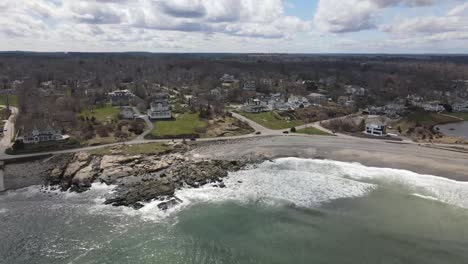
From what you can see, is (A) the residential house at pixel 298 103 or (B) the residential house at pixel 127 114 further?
(A) the residential house at pixel 298 103

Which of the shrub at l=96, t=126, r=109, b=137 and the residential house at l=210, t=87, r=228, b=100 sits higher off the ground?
the residential house at l=210, t=87, r=228, b=100

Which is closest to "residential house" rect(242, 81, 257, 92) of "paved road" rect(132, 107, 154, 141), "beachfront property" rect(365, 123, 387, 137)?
"paved road" rect(132, 107, 154, 141)

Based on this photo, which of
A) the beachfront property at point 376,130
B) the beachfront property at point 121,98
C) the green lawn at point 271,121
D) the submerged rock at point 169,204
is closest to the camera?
the submerged rock at point 169,204

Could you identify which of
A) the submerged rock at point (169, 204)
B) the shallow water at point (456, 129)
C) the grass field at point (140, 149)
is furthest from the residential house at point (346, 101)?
the submerged rock at point (169, 204)

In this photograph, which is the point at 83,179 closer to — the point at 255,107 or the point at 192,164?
the point at 192,164

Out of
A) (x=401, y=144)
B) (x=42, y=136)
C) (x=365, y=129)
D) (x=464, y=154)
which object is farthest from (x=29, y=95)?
(x=464, y=154)

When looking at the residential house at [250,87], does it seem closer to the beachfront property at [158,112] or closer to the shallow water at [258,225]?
the beachfront property at [158,112]

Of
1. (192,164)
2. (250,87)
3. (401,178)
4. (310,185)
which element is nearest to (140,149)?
(192,164)

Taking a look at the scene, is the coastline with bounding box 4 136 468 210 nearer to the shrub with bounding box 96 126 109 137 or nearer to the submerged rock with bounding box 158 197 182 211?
the submerged rock with bounding box 158 197 182 211
